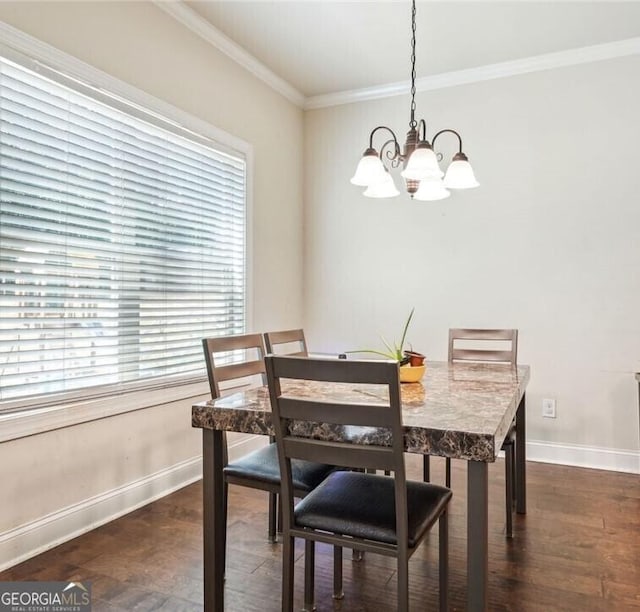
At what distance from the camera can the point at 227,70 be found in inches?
128

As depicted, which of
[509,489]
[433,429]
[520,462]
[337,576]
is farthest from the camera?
[520,462]

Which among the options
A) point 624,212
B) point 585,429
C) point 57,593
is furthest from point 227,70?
point 585,429

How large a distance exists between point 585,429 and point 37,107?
3634 millimetres

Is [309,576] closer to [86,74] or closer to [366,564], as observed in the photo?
[366,564]

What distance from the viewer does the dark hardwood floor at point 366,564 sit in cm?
179

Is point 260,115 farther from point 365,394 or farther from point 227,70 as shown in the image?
point 365,394

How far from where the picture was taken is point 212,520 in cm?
160

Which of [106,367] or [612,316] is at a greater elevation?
[612,316]

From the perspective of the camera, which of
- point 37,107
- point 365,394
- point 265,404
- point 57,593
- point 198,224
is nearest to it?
point 265,404

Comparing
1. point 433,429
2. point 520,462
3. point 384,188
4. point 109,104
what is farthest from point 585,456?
point 109,104

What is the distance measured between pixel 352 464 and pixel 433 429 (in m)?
0.25

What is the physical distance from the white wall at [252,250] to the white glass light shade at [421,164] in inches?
62.3

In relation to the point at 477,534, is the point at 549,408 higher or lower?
lower

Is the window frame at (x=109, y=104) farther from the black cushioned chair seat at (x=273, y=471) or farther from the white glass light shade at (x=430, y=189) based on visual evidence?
the white glass light shade at (x=430, y=189)
